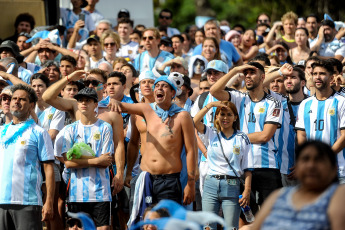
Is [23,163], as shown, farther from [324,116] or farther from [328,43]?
[328,43]

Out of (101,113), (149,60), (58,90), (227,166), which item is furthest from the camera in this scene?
(149,60)

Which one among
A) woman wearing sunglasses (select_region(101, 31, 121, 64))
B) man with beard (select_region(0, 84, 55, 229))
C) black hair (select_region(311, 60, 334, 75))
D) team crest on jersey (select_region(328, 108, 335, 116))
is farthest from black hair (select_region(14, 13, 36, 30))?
team crest on jersey (select_region(328, 108, 335, 116))

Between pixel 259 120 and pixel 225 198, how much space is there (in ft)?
4.19

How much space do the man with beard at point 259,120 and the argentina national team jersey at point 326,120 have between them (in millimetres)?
390

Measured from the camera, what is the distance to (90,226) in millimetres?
5977

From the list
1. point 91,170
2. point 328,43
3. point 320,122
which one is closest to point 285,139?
point 320,122

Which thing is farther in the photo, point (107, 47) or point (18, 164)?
point (107, 47)

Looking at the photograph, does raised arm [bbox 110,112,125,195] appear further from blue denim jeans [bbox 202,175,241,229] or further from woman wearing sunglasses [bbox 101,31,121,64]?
woman wearing sunglasses [bbox 101,31,121,64]

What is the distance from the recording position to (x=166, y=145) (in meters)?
8.53

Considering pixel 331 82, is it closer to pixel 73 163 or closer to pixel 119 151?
pixel 119 151

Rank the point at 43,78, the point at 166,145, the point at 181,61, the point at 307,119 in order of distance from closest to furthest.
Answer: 1. the point at 166,145
2. the point at 307,119
3. the point at 43,78
4. the point at 181,61

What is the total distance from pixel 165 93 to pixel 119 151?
1.03 meters

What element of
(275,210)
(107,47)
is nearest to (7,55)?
(107,47)

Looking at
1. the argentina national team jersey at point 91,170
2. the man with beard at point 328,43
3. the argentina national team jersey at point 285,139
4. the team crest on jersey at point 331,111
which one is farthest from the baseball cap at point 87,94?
the man with beard at point 328,43
